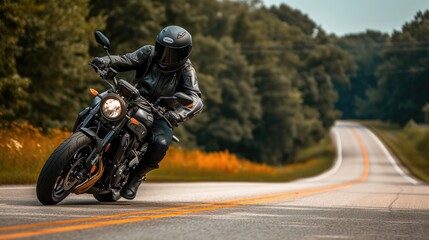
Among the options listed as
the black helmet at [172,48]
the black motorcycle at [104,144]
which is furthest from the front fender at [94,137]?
the black helmet at [172,48]

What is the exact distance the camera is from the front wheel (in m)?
8.71

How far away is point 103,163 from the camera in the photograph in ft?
30.7

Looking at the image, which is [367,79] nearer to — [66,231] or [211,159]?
[211,159]

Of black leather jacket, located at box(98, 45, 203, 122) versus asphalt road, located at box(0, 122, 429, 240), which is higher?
black leather jacket, located at box(98, 45, 203, 122)

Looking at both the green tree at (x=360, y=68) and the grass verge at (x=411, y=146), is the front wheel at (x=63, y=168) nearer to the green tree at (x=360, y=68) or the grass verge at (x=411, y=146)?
the grass verge at (x=411, y=146)

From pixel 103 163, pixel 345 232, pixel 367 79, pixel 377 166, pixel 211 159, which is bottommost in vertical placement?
pixel 367 79

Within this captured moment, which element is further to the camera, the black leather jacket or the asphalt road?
the black leather jacket

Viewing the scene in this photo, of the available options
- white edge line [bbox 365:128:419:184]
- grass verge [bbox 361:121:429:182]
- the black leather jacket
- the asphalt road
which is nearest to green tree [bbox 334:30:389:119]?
white edge line [bbox 365:128:419:184]

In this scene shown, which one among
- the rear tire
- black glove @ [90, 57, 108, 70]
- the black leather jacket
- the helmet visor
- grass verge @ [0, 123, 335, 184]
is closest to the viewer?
black glove @ [90, 57, 108, 70]

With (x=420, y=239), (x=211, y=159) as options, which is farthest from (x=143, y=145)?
(x=211, y=159)

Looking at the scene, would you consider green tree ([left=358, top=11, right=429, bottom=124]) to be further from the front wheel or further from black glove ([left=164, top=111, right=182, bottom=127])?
the front wheel

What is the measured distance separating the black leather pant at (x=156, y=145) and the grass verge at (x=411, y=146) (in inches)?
1954

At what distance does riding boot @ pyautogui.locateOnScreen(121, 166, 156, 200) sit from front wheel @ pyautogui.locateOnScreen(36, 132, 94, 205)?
1114mm

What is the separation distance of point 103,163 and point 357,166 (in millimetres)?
62519
